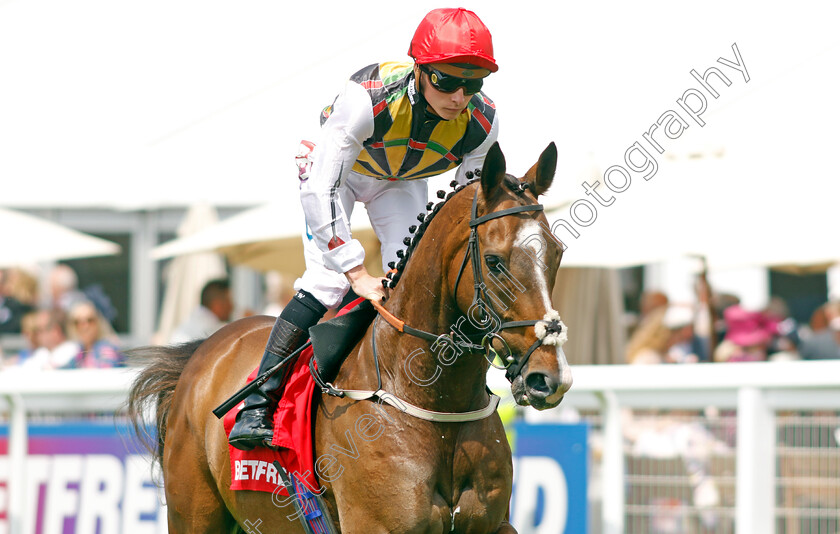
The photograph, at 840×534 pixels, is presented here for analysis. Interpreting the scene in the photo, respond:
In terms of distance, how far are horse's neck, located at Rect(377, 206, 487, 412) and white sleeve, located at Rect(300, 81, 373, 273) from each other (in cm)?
27

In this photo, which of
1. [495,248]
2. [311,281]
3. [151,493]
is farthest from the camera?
[151,493]

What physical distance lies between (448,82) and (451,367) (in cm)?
96

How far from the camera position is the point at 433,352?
10.9 feet

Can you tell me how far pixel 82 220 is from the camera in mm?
13836

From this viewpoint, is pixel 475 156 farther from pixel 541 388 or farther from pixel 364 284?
pixel 541 388

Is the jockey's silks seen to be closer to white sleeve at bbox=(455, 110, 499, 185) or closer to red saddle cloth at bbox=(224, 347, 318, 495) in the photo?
white sleeve at bbox=(455, 110, 499, 185)

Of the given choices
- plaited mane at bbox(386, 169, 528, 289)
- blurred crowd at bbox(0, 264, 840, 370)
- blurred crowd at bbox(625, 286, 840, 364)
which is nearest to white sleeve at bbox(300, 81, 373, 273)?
plaited mane at bbox(386, 169, 528, 289)

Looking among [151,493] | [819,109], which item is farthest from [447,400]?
[819,109]

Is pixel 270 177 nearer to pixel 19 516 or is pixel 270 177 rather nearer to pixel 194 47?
pixel 194 47

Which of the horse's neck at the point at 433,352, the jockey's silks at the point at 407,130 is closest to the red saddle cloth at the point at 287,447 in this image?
the horse's neck at the point at 433,352

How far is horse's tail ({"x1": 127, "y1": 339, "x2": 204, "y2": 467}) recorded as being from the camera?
480 cm

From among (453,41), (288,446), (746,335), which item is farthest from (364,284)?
(746,335)

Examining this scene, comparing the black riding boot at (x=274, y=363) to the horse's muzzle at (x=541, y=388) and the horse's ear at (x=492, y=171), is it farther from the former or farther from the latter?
the horse's muzzle at (x=541, y=388)

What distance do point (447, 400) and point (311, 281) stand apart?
33.6 inches
